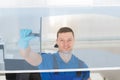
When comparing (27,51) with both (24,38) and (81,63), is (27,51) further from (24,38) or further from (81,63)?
(81,63)

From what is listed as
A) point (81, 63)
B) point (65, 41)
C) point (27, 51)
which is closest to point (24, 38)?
point (27, 51)

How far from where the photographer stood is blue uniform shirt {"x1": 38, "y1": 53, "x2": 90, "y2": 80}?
1522 millimetres

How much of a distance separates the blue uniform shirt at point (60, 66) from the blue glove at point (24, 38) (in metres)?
0.15

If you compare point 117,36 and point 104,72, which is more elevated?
point 117,36

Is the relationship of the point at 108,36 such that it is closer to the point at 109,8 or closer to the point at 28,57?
the point at 109,8

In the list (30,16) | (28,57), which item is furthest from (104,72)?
(30,16)

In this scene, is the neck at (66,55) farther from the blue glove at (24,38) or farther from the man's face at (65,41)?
the blue glove at (24,38)

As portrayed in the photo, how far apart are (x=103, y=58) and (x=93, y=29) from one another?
0.73ft

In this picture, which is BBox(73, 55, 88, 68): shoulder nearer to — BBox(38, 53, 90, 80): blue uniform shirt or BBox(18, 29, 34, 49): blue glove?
BBox(38, 53, 90, 80): blue uniform shirt

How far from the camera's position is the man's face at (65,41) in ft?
4.95

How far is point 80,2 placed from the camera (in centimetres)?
152

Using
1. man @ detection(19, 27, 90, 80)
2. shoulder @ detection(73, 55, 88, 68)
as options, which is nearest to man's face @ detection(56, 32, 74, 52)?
man @ detection(19, 27, 90, 80)

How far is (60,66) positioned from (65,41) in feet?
0.60

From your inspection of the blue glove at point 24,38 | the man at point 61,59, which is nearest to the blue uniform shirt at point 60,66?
the man at point 61,59
